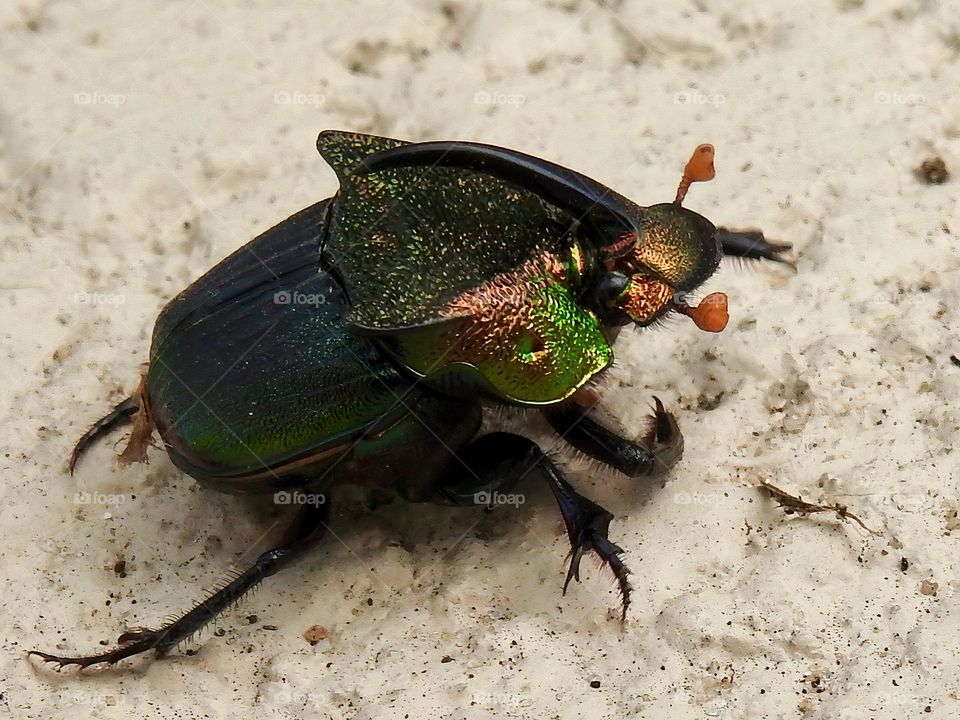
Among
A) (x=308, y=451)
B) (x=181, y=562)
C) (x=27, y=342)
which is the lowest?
(x=181, y=562)

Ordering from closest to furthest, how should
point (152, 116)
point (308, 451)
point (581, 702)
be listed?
point (581, 702), point (308, 451), point (152, 116)

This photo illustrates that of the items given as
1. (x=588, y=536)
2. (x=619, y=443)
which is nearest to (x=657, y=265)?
(x=619, y=443)

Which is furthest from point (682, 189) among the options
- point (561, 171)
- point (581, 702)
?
point (581, 702)

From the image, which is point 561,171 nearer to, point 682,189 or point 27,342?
point 682,189

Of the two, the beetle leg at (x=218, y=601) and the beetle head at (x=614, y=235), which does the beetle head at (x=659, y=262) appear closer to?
the beetle head at (x=614, y=235)

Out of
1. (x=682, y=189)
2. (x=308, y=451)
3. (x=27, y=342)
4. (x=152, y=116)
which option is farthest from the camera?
(x=152, y=116)

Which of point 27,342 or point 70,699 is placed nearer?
point 70,699
